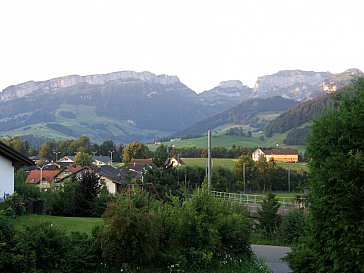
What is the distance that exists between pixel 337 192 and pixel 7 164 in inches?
742

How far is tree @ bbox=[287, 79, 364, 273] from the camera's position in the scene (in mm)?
8086

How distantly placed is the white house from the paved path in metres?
12.2

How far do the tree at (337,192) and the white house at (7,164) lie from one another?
1714 centimetres

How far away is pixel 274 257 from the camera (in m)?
20.0

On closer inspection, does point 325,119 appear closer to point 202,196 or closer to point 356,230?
point 356,230

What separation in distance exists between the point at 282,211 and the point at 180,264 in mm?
Result: 19255

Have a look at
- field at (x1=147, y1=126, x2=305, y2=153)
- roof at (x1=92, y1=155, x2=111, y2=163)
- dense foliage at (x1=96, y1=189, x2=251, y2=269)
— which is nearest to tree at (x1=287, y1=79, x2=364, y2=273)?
dense foliage at (x1=96, y1=189, x2=251, y2=269)

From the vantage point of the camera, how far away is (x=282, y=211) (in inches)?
1220

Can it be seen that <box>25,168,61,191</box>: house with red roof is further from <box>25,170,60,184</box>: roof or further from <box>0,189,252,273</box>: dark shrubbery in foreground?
<box>0,189,252,273</box>: dark shrubbery in foreground

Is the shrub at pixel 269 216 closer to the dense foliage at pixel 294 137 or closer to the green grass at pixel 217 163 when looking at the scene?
the green grass at pixel 217 163

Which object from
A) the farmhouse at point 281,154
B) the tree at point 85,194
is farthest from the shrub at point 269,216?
the farmhouse at point 281,154

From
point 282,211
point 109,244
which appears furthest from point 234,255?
point 282,211

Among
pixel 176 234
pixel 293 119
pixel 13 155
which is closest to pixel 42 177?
pixel 13 155

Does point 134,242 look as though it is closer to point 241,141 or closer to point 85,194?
point 85,194
